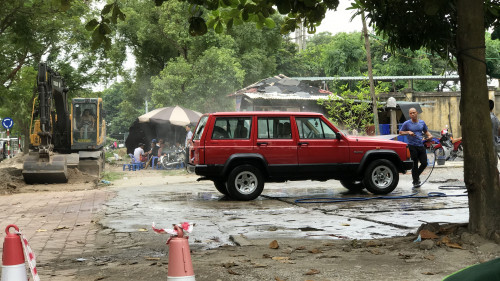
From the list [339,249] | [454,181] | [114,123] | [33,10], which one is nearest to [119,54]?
[33,10]

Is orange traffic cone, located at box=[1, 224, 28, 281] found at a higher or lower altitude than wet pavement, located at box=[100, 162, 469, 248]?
higher

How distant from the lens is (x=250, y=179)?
1361 cm

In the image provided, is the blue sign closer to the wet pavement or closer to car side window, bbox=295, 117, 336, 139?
the wet pavement

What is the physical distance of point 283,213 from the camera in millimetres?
11125

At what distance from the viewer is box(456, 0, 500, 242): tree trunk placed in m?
6.79

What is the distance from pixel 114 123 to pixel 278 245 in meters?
97.9

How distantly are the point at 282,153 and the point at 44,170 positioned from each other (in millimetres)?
10020

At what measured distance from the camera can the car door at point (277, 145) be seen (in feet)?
45.0

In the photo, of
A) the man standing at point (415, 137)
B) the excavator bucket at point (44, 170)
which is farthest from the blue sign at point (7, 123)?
the man standing at point (415, 137)

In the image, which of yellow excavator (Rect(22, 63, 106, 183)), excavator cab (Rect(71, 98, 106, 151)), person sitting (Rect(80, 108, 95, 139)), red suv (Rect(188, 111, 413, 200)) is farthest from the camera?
person sitting (Rect(80, 108, 95, 139))

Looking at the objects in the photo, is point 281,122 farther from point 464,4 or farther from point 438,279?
point 438,279

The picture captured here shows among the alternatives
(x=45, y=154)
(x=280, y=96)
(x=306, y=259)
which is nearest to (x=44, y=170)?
(x=45, y=154)

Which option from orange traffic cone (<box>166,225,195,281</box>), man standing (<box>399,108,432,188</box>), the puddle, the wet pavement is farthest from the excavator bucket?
orange traffic cone (<box>166,225,195,281</box>)

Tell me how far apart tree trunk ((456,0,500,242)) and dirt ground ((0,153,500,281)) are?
0.28 metres
